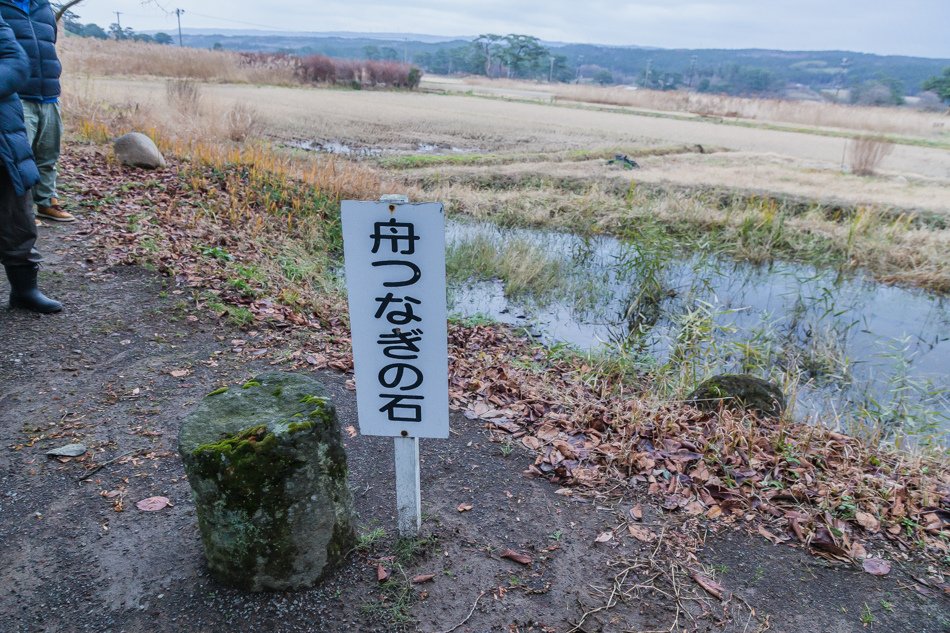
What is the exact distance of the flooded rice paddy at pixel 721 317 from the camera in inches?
221

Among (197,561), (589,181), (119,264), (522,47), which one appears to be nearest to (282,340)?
(119,264)

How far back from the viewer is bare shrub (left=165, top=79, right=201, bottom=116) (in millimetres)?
14322

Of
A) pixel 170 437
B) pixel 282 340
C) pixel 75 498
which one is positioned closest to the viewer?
pixel 75 498

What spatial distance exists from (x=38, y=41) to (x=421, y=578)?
530 centimetres

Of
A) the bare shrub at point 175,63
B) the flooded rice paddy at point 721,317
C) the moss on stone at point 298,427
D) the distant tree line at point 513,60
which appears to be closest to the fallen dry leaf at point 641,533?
the moss on stone at point 298,427

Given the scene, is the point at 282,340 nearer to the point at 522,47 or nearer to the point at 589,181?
the point at 589,181

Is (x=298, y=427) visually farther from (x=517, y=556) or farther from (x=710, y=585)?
(x=710, y=585)

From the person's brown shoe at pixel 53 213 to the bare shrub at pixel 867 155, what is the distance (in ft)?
58.9

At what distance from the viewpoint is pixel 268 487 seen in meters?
2.09

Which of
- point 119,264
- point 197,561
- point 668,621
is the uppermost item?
point 119,264

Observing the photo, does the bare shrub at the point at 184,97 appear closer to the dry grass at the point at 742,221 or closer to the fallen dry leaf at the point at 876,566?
the dry grass at the point at 742,221

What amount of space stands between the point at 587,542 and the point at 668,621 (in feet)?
1.68

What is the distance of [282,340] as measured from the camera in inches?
189

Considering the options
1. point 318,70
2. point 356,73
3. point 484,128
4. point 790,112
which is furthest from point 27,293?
point 790,112
